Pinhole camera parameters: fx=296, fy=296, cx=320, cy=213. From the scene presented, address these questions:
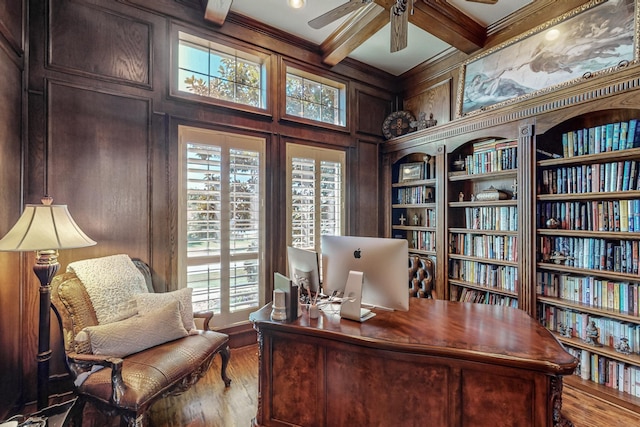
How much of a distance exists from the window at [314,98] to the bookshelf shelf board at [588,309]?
2871 mm

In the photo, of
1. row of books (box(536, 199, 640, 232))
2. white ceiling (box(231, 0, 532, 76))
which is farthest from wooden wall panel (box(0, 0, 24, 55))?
row of books (box(536, 199, 640, 232))

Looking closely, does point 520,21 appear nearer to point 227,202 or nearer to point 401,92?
point 401,92

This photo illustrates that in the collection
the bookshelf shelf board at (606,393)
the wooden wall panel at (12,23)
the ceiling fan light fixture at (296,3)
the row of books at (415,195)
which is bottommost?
the bookshelf shelf board at (606,393)

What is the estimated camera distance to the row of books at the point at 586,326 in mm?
2141

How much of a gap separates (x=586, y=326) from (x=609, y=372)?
1.08 feet

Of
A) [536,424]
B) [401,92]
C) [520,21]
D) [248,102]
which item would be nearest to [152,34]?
[248,102]

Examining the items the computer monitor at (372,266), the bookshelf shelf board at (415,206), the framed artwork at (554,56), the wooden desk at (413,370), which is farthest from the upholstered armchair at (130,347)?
the framed artwork at (554,56)

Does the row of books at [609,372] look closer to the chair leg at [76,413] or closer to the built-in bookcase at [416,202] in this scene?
the built-in bookcase at [416,202]

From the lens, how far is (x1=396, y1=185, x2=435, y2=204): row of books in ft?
12.2

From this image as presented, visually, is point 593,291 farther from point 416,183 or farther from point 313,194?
point 313,194

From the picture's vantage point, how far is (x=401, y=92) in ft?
14.0

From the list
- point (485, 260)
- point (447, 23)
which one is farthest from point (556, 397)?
point (447, 23)

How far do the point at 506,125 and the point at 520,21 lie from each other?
1.07 meters

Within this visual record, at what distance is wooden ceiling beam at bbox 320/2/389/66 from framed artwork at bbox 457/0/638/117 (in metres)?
1.29
